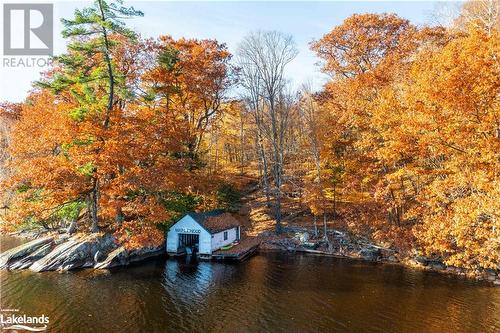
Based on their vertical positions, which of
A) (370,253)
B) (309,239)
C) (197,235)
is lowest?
(370,253)

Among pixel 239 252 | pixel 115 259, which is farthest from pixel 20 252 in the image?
pixel 239 252

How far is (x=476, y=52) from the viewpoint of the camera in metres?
15.4

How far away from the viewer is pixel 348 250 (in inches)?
1148

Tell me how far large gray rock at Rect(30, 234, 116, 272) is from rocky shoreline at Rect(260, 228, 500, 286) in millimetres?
14114

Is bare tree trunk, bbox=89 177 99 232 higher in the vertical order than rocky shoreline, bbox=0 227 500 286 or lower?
higher

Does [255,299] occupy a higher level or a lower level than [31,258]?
lower

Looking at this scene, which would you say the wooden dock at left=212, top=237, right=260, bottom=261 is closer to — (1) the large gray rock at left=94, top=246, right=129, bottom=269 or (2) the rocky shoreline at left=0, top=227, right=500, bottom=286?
(2) the rocky shoreline at left=0, top=227, right=500, bottom=286

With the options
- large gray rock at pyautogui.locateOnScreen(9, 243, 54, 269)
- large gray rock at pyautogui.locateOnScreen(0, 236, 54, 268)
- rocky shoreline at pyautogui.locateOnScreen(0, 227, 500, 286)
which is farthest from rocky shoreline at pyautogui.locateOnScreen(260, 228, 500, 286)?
large gray rock at pyautogui.locateOnScreen(0, 236, 54, 268)

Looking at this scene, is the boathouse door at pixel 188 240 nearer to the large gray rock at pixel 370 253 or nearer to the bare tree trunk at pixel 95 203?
the bare tree trunk at pixel 95 203

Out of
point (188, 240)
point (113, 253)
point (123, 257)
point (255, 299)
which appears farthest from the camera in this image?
point (188, 240)

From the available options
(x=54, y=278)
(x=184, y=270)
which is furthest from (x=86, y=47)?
(x=184, y=270)

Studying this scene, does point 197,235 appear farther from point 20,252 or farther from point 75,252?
point 20,252

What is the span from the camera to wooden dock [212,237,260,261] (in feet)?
90.4

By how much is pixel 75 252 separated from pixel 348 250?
22.6 m
